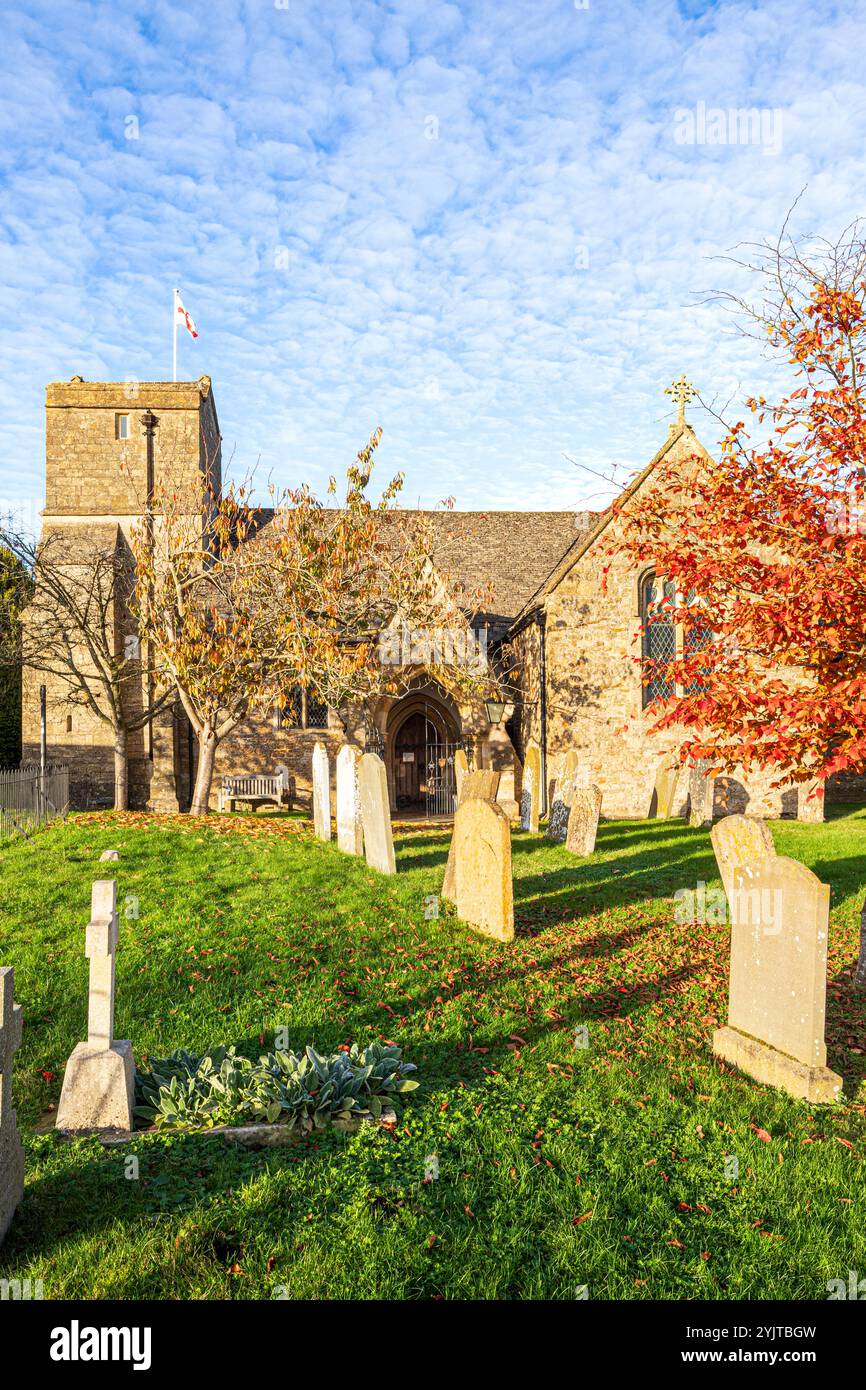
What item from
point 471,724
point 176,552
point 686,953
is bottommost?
point 686,953

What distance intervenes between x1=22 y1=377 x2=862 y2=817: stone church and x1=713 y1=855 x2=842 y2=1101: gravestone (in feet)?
34.6

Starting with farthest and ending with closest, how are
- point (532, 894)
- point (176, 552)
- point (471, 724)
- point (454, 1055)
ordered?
point (471, 724) < point (176, 552) < point (532, 894) < point (454, 1055)

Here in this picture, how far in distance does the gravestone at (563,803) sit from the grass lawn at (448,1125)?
4733 mm

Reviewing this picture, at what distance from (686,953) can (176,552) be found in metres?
12.5

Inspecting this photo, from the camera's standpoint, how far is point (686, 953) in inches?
296

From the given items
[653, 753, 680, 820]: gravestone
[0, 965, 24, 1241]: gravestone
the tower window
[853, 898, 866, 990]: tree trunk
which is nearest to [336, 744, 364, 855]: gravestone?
[853, 898, 866, 990]: tree trunk

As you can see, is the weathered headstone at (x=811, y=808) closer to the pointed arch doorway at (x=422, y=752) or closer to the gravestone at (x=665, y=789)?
the gravestone at (x=665, y=789)

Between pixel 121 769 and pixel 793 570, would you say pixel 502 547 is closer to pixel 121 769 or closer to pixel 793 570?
pixel 121 769

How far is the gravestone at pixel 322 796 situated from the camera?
1334 centimetres
